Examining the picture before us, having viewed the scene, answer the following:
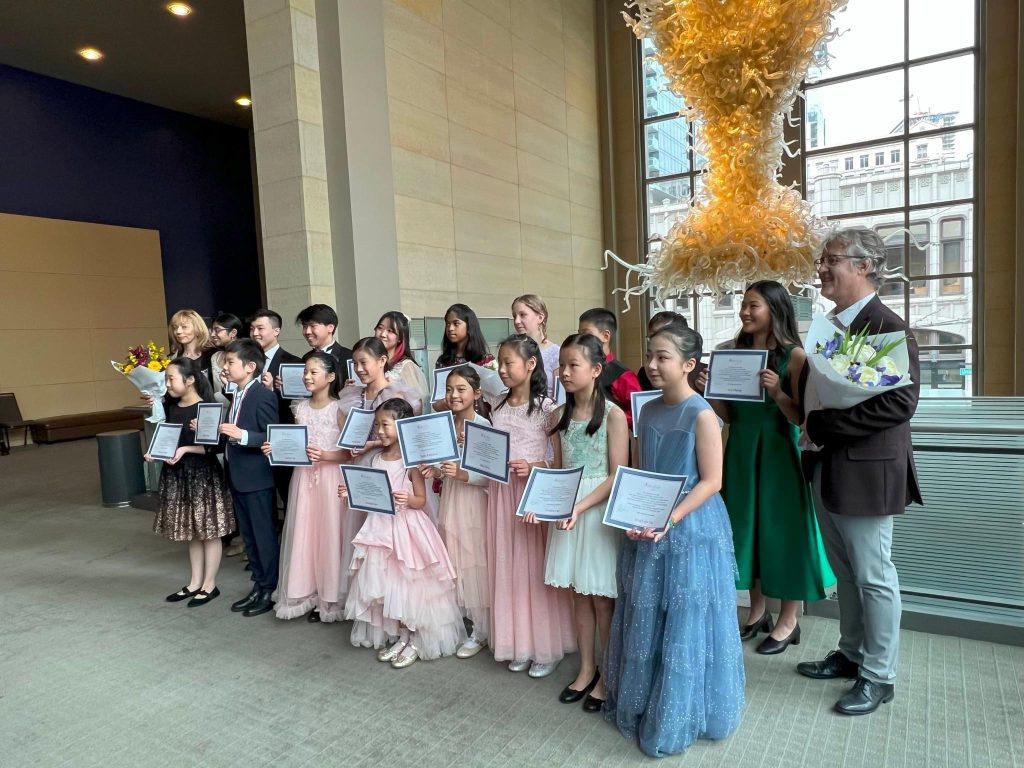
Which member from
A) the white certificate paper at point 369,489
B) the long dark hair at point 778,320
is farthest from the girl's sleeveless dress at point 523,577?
the long dark hair at point 778,320

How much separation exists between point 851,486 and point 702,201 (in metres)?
2.08

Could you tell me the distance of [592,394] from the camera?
2.48m

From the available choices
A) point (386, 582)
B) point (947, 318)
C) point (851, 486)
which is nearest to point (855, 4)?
point (947, 318)

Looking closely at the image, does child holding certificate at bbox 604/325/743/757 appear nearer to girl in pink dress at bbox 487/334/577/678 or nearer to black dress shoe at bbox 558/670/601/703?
black dress shoe at bbox 558/670/601/703

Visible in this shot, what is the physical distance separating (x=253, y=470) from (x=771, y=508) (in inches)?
105

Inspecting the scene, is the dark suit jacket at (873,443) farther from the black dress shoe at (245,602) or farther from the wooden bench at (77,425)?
the wooden bench at (77,425)

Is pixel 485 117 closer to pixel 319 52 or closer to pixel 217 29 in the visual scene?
pixel 319 52

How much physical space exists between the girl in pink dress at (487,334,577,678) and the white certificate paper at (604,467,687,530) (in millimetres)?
533

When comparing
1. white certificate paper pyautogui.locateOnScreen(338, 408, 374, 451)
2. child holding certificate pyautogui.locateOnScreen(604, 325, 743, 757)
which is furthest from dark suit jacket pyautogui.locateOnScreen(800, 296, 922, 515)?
white certificate paper pyautogui.locateOnScreen(338, 408, 374, 451)

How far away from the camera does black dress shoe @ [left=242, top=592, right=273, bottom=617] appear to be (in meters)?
3.61

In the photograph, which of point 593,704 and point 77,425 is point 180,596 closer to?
point 593,704

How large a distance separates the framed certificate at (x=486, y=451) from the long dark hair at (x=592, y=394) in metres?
0.22

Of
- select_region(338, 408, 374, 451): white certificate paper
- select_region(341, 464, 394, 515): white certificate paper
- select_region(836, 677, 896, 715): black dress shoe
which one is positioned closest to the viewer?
select_region(836, 677, 896, 715): black dress shoe

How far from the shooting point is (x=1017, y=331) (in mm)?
8594
